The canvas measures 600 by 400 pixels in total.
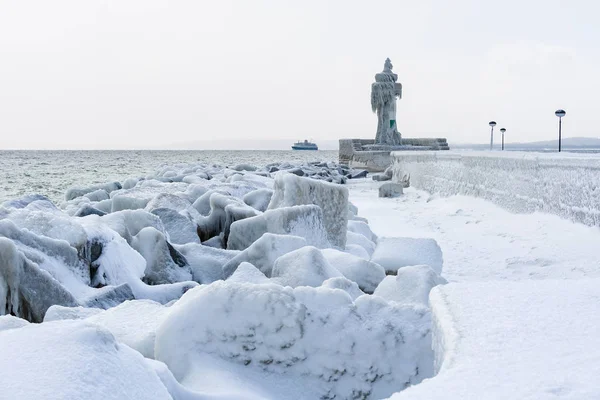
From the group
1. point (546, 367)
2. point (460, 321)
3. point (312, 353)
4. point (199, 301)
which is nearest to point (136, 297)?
point (199, 301)

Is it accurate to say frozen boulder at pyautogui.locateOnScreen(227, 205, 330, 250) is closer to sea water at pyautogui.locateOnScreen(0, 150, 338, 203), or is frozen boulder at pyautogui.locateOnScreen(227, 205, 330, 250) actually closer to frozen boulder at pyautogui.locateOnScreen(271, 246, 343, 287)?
frozen boulder at pyautogui.locateOnScreen(271, 246, 343, 287)

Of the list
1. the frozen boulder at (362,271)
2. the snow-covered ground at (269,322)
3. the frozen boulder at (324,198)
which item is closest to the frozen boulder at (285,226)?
the snow-covered ground at (269,322)

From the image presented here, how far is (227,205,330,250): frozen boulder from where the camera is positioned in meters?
3.64

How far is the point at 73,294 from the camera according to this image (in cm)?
254

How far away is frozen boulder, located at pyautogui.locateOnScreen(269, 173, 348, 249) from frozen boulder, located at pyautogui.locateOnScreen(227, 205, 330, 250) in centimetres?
23

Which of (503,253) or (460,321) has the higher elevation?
(460,321)

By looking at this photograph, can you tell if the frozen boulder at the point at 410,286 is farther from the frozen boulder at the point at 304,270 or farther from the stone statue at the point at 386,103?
the stone statue at the point at 386,103

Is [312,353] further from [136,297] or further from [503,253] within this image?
→ [503,253]

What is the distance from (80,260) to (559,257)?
3.15 metres

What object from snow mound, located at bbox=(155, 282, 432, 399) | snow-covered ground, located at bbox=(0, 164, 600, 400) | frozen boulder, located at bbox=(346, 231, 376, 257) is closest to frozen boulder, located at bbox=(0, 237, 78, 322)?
snow-covered ground, located at bbox=(0, 164, 600, 400)

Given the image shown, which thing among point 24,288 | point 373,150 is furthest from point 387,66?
point 24,288

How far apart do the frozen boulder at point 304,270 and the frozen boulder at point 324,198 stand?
1.40m

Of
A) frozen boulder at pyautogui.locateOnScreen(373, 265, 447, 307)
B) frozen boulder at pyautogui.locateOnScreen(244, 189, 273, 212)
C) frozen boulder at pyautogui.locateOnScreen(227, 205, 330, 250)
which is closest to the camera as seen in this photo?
frozen boulder at pyautogui.locateOnScreen(373, 265, 447, 307)

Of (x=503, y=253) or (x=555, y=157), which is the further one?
(x=555, y=157)
